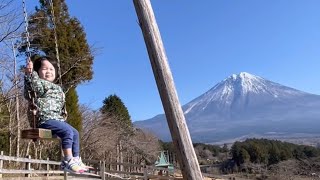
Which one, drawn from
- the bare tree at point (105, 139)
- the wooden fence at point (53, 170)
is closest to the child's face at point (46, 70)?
the wooden fence at point (53, 170)

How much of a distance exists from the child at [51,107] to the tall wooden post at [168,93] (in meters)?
1.26

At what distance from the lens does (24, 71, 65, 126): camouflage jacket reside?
4.95m

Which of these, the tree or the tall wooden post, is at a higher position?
the tree

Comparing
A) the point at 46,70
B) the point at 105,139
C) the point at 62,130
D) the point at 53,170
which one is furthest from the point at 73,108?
the point at 62,130

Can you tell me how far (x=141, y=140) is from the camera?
179 feet

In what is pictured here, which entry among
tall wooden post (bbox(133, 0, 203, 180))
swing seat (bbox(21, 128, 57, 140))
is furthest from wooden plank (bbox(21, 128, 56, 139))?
tall wooden post (bbox(133, 0, 203, 180))

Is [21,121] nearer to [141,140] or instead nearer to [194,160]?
[194,160]

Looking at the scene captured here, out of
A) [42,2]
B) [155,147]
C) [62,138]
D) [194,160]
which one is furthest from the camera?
[155,147]

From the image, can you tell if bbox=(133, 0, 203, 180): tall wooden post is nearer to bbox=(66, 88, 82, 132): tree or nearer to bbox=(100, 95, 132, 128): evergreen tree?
bbox=(66, 88, 82, 132): tree

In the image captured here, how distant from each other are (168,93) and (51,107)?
1499 mm

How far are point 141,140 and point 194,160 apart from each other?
50775 millimetres

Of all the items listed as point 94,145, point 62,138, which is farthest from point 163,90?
point 94,145

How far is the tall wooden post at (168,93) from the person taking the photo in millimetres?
4199

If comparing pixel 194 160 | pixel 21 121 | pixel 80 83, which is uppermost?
pixel 80 83
